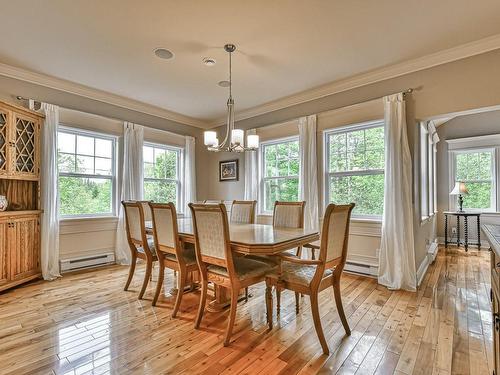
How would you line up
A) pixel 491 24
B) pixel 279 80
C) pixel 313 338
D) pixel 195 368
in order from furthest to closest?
pixel 279 80, pixel 491 24, pixel 313 338, pixel 195 368

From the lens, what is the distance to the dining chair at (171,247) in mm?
2396

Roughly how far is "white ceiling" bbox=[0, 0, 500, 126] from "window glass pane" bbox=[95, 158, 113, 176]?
1173 millimetres

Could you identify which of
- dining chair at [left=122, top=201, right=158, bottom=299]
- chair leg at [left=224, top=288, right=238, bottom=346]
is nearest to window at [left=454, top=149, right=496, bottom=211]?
chair leg at [left=224, top=288, right=238, bottom=346]

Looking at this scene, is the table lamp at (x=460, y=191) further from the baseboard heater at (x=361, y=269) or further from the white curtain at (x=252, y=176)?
the white curtain at (x=252, y=176)

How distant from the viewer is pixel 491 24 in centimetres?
236

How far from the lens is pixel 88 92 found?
3822 mm

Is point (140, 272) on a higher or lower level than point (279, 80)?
lower

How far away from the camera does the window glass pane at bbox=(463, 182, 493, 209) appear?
5.25 metres

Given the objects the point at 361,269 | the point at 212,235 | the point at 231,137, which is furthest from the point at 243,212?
the point at 361,269

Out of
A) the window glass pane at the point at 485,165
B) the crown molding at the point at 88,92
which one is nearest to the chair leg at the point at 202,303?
the crown molding at the point at 88,92

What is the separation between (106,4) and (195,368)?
2.80 metres

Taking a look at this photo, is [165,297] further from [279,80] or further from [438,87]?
[438,87]

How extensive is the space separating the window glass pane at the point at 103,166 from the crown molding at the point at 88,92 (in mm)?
912

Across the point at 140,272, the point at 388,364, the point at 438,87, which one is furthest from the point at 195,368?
the point at 438,87
